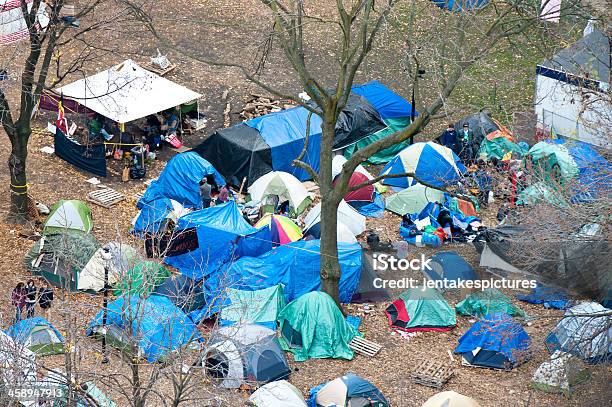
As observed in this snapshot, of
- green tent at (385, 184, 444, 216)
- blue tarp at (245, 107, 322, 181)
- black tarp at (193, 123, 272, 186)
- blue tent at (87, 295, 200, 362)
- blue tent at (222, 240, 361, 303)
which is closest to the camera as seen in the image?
blue tent at (87, 295, 200, 362)

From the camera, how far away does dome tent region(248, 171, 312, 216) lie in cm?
2658

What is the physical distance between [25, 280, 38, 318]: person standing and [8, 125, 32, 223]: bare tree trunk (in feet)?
10.3

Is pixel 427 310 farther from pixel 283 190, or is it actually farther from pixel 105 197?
pixel 105 197

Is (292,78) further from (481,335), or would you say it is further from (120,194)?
(481,335)

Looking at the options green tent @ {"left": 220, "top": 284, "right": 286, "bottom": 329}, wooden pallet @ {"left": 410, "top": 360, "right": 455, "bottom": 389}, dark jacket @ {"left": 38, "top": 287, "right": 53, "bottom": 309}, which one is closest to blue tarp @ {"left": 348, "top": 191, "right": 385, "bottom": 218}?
green tent @ {"left": 220, "top": 284, "right": 286, "bottom": 329}

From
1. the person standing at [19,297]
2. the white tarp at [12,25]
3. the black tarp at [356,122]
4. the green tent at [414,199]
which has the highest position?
the white tarp at [12,25]

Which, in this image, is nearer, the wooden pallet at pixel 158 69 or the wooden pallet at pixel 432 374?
the wooden pallet at pixel 432 374

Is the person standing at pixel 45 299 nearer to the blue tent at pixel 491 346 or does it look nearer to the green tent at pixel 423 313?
the green tent at pixel 423 313

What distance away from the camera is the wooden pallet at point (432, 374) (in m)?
21.7

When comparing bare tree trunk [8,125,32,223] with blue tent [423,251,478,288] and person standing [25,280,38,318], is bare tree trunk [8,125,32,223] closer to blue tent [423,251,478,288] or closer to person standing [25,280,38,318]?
person standing [25,280,38,318]

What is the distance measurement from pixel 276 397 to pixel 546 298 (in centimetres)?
722

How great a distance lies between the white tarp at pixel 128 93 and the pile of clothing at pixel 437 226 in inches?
270

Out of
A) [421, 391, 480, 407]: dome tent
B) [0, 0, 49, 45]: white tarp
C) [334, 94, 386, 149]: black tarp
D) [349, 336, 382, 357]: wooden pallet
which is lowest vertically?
[349, 336, 382, 357]: wooden pallet

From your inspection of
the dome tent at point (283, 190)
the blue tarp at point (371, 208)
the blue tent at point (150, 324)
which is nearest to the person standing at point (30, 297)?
the blue tent at point (150, 324)
